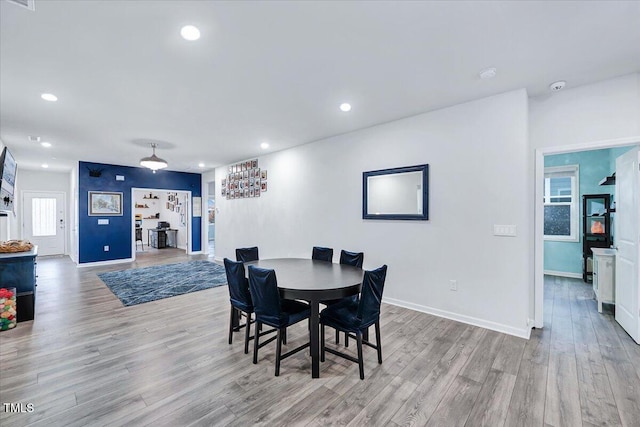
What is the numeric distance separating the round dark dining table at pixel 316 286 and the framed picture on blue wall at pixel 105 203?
22.7ft

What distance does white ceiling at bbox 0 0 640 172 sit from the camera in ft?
6.13

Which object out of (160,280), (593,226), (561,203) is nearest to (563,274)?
(593,226)

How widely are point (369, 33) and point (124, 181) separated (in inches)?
317

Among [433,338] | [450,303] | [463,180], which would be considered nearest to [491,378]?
[433,338]

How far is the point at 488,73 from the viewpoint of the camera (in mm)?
2645

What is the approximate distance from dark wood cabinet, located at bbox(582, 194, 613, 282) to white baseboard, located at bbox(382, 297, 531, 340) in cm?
328

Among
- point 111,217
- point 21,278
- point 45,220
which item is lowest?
point 21,278

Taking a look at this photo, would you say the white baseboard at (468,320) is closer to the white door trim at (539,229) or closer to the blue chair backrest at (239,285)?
the white door trim at (539,229)

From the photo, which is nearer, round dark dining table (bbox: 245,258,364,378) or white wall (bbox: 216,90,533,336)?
round dark dining table (bbox: 245,258,364,378)

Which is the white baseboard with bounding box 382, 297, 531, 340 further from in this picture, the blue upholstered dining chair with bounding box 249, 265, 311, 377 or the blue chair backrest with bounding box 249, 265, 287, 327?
the blue chair backrest with bounding box 249, 265, 287, 327

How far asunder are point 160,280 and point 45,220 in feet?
20.2

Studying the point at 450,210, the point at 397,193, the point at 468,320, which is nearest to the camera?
the point at 468,320

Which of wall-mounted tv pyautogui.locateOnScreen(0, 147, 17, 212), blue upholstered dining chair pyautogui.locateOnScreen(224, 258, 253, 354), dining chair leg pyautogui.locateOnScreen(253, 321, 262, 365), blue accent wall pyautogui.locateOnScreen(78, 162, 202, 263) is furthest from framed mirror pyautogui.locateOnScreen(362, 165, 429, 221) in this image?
blue accent wall pyautogui.locateOnScreen(78, 162, 202, 263)

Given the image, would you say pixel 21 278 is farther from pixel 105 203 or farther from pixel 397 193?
pixel 397 193
